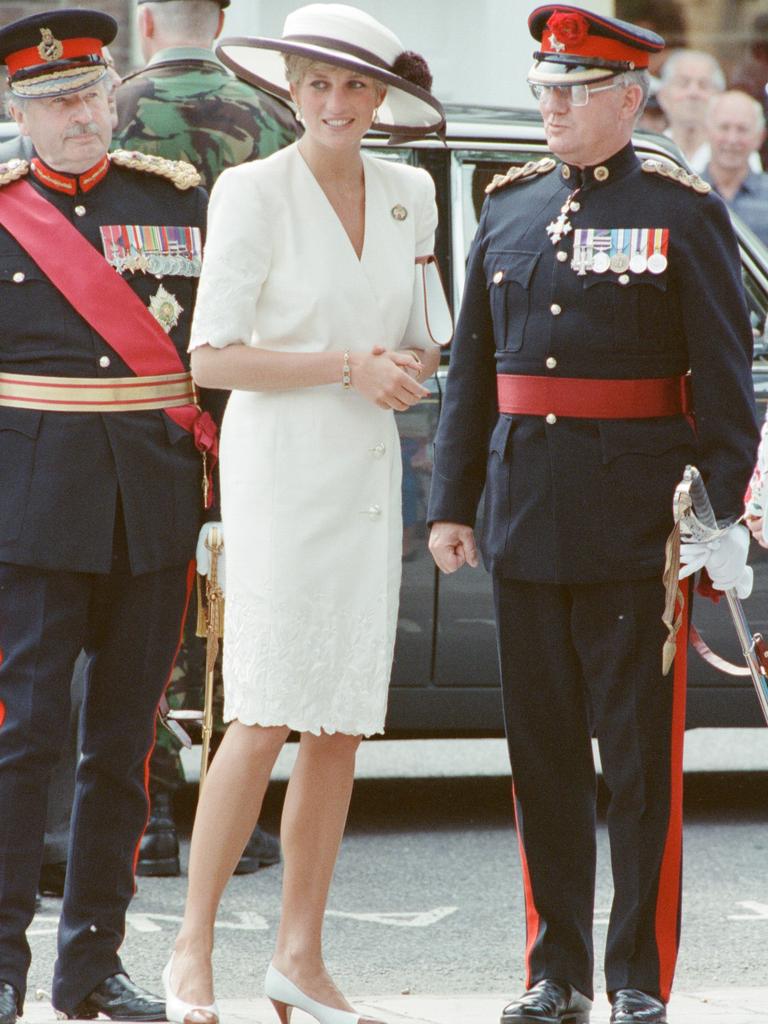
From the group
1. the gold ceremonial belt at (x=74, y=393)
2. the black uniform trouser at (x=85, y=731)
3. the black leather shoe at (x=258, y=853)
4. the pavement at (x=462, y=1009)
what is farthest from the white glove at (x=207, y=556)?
the black leather shoe at (x=258, y=853)

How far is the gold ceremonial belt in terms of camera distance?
4.19m

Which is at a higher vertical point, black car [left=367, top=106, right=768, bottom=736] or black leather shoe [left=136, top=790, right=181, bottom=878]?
black car [left=367, top=106, right=768, bottom=736]

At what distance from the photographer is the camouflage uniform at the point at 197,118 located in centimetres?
571

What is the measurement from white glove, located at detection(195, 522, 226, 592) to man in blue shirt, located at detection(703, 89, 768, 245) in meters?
5.94

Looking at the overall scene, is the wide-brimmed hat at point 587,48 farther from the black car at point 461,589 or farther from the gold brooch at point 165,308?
the black car at point 461,589

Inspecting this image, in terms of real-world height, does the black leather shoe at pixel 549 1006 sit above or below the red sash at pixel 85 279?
below

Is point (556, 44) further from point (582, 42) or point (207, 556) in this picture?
point (207, 556)

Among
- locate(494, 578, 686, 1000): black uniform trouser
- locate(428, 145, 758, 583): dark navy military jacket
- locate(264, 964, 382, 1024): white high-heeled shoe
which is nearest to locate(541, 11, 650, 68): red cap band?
locate(428, 145, 758, 583): dark navy military jacket

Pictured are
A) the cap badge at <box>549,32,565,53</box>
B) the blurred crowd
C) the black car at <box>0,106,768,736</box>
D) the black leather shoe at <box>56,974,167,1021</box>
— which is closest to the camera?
the cap badge at <box>549,32,565,53</box>

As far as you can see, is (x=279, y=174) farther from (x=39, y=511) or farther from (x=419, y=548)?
(x=419, y=548)

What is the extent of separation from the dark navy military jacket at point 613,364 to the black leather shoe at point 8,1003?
1281 millimetres

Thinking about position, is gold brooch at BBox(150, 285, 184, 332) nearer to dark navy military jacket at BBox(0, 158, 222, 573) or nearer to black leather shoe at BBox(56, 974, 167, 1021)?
dark navy military jacket at BBox(0, 158, 222, 573)

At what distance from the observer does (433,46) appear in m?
12.2

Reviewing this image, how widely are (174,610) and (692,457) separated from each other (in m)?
1.12
